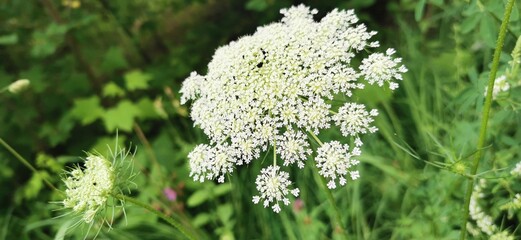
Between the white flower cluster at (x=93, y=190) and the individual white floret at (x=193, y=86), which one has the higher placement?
the individual white floret at (x=193, y=86)

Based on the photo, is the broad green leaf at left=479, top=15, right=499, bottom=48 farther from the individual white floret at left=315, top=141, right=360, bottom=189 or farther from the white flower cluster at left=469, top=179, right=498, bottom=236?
the individual white floret at left=315, top=141, right=360, bottom=189

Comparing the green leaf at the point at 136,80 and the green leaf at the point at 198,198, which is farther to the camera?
the green leaf at the point at 136,80

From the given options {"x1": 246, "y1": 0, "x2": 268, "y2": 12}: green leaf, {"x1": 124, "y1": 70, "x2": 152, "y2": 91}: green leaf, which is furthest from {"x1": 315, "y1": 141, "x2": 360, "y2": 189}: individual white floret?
{"x1": 124, "y1": 70, "x2": 152, "y2": 91}: green leaf

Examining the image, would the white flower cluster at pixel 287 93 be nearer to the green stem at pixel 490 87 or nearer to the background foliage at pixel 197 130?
the green stem at pixel 490 87

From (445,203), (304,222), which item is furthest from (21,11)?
(445,203)

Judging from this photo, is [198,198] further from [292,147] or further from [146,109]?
[292,147]

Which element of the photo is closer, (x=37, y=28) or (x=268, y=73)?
(x=268, y=73)

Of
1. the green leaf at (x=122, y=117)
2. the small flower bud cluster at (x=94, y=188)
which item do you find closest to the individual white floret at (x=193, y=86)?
the small flower bud cluster at (x=94, y=188)

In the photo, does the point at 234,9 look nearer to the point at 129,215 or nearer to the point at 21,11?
the point at 21,11
